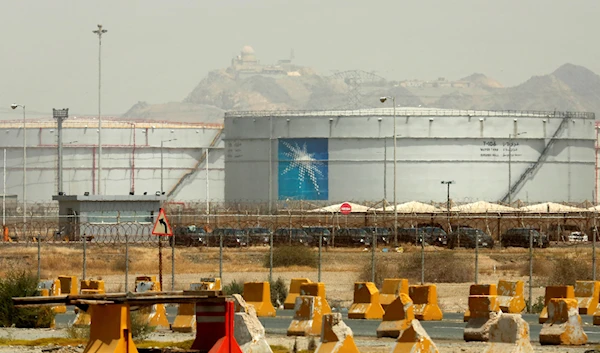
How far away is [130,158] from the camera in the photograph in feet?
367

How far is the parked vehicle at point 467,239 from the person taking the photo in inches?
2226

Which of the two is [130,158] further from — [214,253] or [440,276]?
[440,276]

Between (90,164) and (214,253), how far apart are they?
5971 cm

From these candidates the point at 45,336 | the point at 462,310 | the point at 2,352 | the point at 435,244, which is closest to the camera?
the point at 2,352

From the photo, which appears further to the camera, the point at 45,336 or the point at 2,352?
the point at 45,336

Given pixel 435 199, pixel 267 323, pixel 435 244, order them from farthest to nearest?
pixel 435 199
pixel 435 244
pixel 267 323

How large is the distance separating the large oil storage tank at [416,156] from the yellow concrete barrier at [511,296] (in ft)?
190

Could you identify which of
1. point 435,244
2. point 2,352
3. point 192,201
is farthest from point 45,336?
point 192,201

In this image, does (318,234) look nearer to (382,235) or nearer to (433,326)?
(382,235)

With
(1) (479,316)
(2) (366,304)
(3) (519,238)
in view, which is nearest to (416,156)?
(3) (519,238)

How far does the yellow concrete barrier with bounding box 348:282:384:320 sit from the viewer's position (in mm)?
26000

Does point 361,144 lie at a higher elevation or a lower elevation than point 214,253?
higher

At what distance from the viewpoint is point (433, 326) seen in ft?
77.8

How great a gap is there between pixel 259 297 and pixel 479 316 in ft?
22.1
